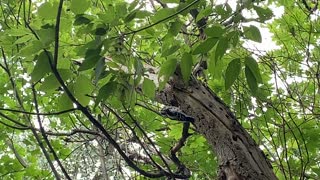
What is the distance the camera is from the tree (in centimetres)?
80

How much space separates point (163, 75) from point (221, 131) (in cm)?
42

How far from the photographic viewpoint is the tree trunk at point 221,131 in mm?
1206

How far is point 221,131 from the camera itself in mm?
1289

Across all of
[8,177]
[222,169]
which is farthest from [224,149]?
[8,177]

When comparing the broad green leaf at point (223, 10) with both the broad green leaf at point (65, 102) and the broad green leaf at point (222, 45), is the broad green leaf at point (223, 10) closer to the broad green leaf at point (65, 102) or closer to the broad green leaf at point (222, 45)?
the broad green leaf at point (222, 45)

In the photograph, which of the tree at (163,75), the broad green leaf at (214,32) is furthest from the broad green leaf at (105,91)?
the broad green leaf at (214,32)

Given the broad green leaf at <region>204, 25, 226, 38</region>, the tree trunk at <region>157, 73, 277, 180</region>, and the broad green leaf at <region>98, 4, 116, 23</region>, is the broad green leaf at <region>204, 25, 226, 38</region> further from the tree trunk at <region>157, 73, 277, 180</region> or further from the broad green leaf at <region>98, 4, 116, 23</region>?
the tree trunk at <region>157, 73, 277, 180</region>

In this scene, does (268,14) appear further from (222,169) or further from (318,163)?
(318,163)

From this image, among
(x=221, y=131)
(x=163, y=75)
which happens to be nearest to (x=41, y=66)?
(x=163, y=75)

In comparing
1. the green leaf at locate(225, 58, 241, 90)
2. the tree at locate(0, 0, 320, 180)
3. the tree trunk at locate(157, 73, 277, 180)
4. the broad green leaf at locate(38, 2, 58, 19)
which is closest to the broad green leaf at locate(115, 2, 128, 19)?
the tree at locate(0, 0, 320, 180)

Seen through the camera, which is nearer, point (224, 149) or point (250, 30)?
point (250, 30)

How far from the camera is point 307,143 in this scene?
1863mm

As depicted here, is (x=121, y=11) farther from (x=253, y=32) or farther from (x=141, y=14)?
(x=253, y=32)

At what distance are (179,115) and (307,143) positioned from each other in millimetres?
823
